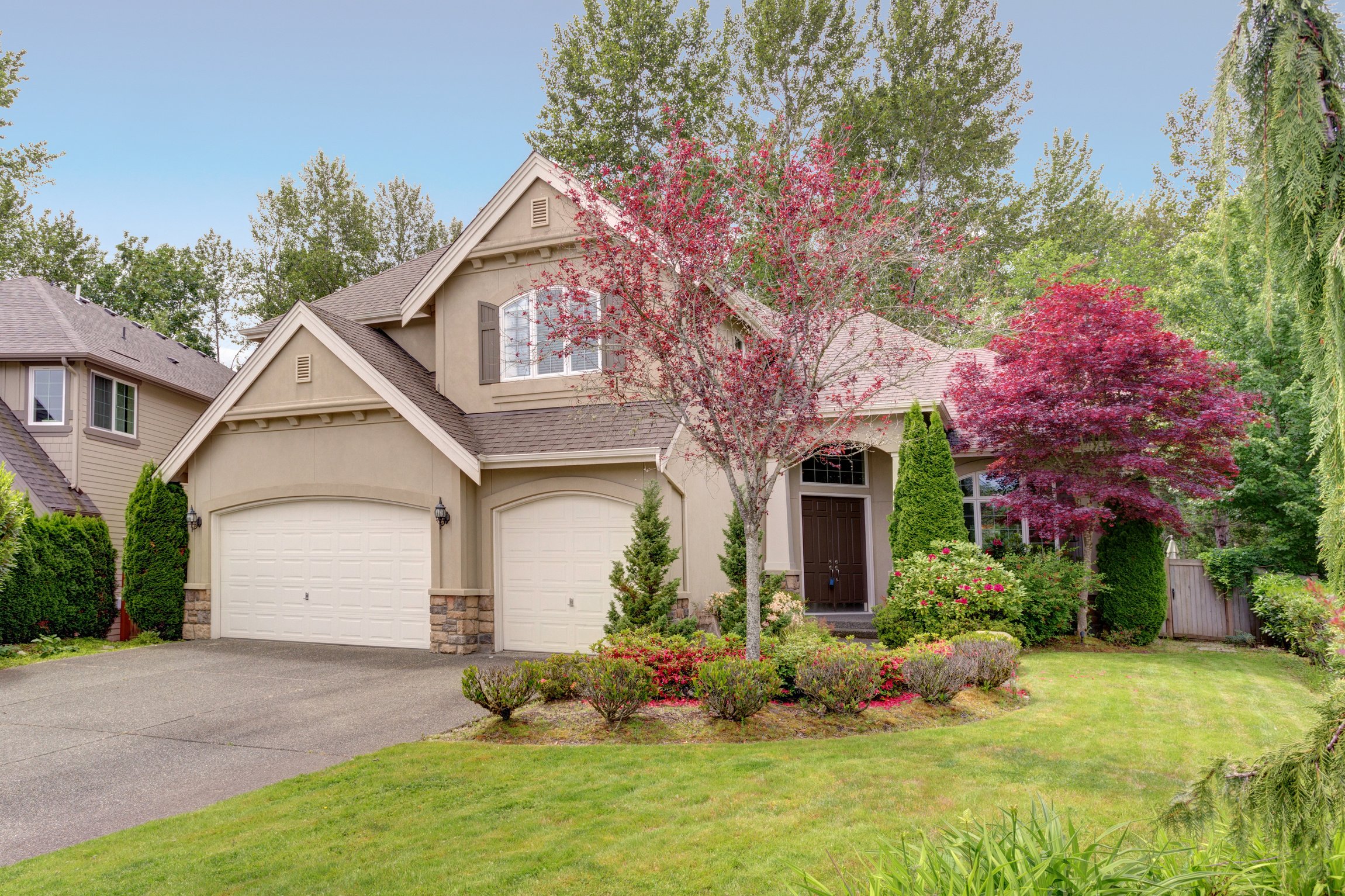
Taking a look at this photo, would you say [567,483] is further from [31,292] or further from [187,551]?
[31,292]

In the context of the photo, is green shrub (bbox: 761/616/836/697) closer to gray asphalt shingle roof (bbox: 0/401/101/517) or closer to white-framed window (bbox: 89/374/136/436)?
gray asphalt shingle roof (bbox: 0/401/101/517)

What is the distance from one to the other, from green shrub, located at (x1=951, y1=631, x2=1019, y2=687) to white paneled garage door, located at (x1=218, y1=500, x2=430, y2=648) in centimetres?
784

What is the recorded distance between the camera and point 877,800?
5156 millimetres

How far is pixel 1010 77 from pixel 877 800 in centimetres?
2437

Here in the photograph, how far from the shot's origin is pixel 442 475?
40.0 ft

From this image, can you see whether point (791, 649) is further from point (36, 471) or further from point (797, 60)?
point (797, 60)

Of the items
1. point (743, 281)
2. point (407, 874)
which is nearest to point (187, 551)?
point (743, 281)

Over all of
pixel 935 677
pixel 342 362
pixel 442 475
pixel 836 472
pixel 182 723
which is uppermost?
pixel 342 362

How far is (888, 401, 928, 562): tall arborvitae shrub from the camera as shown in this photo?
41.5 feet

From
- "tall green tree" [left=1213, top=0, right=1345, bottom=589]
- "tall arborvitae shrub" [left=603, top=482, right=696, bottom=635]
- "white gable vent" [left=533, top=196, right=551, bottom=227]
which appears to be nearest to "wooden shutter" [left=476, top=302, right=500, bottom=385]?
"white gable vent" [left=533, top=196, right=551, bottom=227]

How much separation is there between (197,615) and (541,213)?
889 cm

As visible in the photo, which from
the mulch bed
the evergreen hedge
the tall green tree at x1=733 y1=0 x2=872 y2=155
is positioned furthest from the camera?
the tall green tree at x1=733 y1=0 x2=872 y2=155

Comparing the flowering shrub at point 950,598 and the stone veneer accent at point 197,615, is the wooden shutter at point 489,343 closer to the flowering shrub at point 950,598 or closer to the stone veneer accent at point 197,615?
the stone veneer accent at point 197,615

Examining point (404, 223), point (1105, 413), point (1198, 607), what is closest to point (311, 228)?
point (404, 223)
